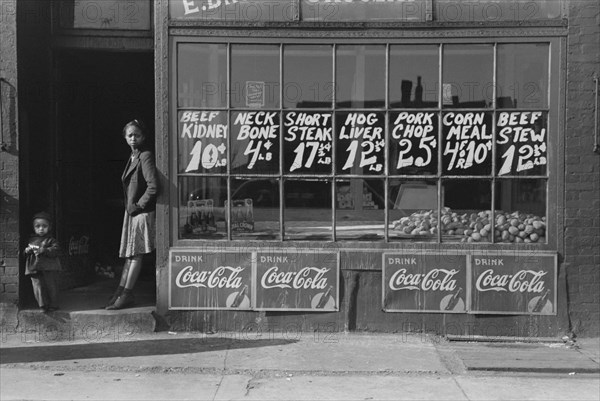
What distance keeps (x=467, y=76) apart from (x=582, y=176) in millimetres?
1684

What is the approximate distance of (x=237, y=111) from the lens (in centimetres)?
770

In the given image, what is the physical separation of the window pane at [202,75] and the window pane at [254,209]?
0.97m

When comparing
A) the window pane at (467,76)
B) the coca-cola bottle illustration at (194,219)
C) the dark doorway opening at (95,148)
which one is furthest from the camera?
the dark doorway opening at (95,148)

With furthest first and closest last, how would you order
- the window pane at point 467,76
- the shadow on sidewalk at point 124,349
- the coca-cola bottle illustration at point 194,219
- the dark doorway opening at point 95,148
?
the dark doorway opening at point 95,148, the coca-cola bottle illustration at point 194,219, the window pane at point 467,76, the shadow on sidewalk at point 124,349

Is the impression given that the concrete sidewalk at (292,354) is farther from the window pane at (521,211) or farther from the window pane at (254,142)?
the window pane at (254,142)

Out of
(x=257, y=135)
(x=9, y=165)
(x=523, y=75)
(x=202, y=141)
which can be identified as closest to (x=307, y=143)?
(x=257, y=135)

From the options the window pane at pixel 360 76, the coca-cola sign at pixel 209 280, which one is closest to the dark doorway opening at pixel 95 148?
the coca-cola sign at pixel 209 280

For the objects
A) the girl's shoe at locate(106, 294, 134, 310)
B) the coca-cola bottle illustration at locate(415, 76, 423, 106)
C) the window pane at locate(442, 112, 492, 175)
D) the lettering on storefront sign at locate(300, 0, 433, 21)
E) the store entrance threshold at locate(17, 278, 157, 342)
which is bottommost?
the store entrance threshold at locate(17, 278, 157, 342)

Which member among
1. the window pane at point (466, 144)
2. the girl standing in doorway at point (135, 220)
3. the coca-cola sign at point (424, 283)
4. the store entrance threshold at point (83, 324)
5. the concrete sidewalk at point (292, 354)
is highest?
the window pane at point (466, 144)

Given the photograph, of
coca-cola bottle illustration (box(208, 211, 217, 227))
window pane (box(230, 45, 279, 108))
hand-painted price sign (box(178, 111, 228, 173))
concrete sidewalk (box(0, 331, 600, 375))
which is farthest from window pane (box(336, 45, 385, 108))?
concrete sidewalk (box(0, 331, 600, 375))

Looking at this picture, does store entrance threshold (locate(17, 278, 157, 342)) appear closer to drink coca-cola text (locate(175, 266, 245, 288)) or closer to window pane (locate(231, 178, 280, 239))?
drink coca-cola text (locate(175, 266, 245, 288))

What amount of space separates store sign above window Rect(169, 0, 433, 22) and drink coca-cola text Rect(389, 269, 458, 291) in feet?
9.29

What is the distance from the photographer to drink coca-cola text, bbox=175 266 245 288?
7711 millimetres

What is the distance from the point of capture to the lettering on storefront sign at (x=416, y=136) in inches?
301
